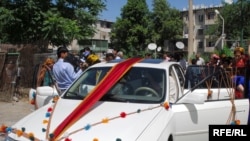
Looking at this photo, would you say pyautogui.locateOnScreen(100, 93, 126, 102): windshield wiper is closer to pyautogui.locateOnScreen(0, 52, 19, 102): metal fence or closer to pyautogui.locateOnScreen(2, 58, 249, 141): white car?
pyautogui.locateOnScreen(2, 58, 249, 141): white car

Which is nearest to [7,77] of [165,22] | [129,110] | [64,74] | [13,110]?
[13,110]

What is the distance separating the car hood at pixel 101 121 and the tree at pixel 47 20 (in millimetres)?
12496

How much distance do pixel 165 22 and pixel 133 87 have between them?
57.2m

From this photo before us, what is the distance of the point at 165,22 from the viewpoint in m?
62.0

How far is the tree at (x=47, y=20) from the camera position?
17.4 m

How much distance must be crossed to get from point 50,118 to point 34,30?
45.7ft

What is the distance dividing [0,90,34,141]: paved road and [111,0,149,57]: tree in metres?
40.2

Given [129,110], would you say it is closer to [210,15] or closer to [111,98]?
[111,98]

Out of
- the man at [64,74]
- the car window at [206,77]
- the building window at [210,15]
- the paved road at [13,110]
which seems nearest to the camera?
the car window at [206,77]

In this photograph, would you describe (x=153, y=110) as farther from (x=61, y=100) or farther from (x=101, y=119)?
(x=61, y=100)

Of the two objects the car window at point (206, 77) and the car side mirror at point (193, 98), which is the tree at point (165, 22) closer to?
the car window at point (206, 77)

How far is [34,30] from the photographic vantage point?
18266mm

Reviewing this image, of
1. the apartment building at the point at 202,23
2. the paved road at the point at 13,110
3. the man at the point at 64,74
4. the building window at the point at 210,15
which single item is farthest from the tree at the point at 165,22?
the man at the point at 64,74

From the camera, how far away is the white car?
443 cm
